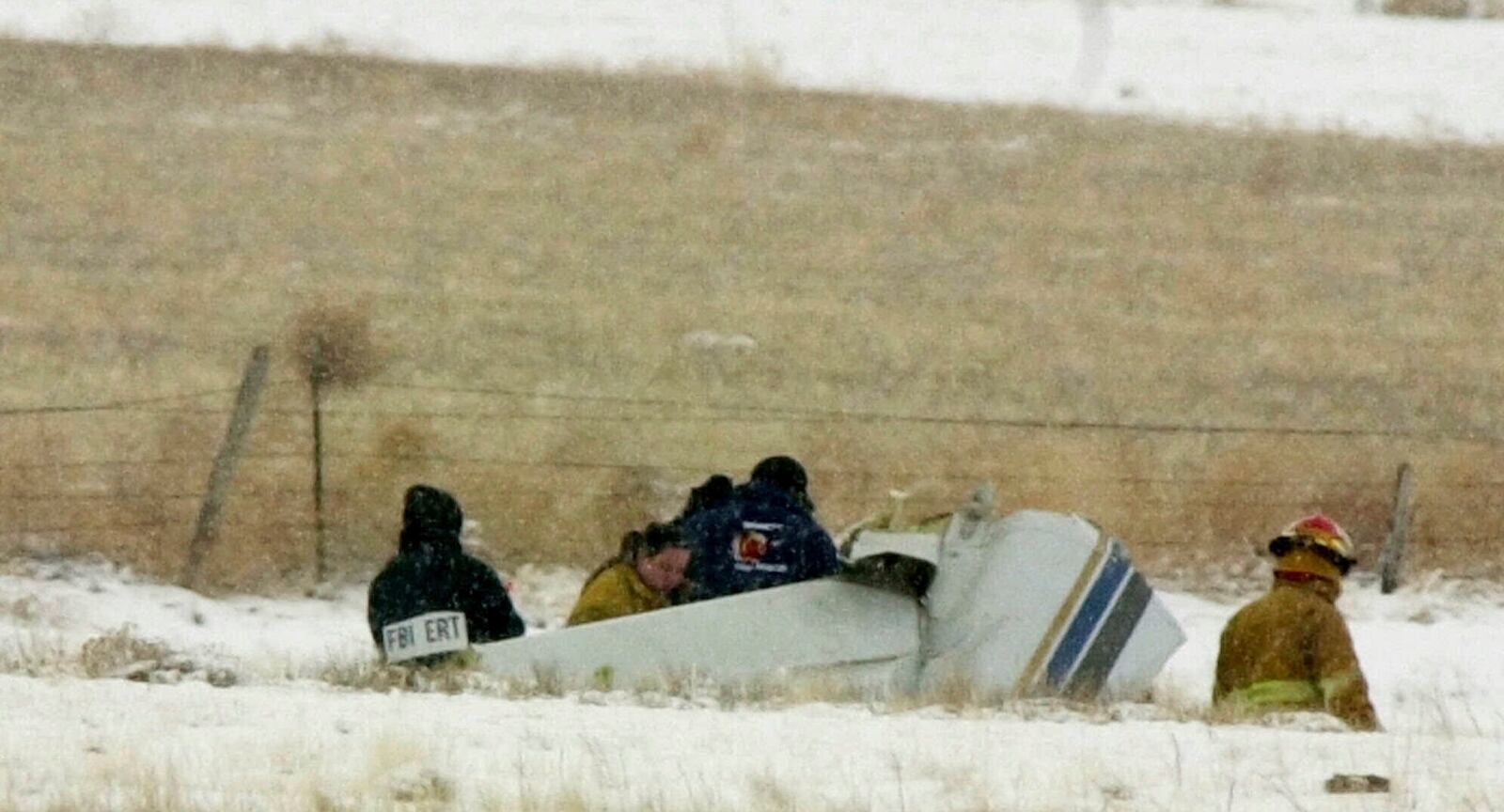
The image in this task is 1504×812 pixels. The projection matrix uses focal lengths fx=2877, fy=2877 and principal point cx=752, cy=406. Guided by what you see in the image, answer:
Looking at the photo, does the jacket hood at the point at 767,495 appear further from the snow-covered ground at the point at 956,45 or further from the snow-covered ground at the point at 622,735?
the snow-covered ground at the point at 956,45

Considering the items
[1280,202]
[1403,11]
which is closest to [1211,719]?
[1280,202]

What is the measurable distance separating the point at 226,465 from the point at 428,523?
6.18m

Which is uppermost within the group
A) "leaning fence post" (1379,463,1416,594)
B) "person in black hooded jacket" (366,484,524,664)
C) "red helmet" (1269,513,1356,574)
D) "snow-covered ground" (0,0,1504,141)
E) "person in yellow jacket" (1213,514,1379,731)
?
"snow-covered ground" (0,0,1504,141)

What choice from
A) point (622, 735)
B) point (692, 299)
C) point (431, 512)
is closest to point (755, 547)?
point (431, 512)

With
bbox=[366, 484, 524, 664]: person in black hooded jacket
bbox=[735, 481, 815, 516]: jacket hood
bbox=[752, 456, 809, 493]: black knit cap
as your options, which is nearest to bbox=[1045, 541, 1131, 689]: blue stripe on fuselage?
bbox=[735, 481, 815, 516]: jacket hood

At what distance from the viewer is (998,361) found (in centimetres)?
2175

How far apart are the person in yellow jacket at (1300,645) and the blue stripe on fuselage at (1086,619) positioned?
75 cm

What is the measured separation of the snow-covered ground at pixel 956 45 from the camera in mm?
31000

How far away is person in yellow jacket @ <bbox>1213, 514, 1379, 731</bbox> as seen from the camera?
8688 mm

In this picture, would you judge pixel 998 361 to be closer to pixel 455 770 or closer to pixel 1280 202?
pixel 1280 202

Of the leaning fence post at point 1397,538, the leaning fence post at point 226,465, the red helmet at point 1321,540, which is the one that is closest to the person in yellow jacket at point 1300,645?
the red helmet at point 1321,540

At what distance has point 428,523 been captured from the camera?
1012 centimetres

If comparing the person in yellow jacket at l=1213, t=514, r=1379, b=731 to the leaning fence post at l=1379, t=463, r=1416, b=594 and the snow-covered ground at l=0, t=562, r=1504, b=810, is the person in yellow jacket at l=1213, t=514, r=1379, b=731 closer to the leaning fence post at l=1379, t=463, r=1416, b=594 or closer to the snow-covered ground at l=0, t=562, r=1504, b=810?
the snow-covered ground at l=0, t=562, r=1504, b=810

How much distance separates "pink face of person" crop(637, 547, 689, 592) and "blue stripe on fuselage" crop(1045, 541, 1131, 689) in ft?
4.85
